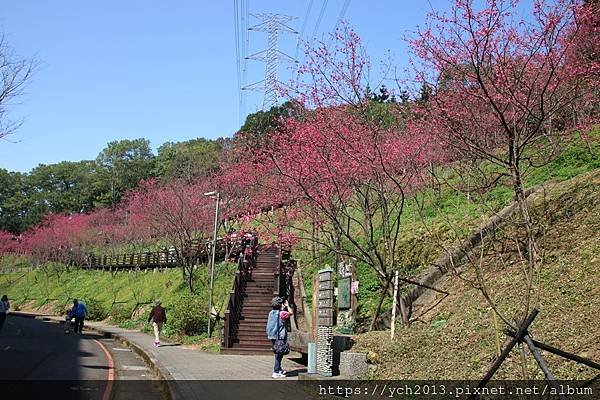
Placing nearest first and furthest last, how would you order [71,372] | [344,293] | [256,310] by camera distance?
[344,293] → [71,372] → [256,310]

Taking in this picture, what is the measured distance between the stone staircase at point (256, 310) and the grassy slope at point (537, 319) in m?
8.06

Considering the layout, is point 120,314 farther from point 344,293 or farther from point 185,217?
point 344,293

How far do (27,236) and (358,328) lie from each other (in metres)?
65.0

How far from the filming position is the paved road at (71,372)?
1013cm

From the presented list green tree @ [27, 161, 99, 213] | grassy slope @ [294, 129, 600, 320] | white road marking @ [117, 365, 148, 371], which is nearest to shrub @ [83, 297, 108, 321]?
grassy slope @ [294, 129, 600, 320]

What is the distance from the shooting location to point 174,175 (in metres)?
57.8

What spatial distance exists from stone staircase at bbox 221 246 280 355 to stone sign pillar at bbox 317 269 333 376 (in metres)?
8.12

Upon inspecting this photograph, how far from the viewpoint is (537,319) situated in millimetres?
8914

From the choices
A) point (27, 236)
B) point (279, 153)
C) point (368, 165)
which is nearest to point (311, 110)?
point (368, 165)

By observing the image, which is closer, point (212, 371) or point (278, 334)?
point (278, 334)

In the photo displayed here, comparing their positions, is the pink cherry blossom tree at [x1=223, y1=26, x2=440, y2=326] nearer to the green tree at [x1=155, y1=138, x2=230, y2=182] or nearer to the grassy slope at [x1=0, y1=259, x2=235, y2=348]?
the grassy slope at [x1=0, y1=259, x2=235, y2=348]

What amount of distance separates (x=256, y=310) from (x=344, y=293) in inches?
396

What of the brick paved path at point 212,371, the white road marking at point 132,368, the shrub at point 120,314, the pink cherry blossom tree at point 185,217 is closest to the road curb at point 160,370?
the brick paved path at point 212,371

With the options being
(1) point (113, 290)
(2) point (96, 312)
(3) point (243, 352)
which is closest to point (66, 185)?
(1) point (113, 290)
